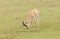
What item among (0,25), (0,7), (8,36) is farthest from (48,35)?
(0,7)

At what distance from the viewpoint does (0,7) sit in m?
27.8

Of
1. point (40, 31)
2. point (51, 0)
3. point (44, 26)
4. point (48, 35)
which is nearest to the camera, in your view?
point (48, 35)

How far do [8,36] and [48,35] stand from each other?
211 centimetres

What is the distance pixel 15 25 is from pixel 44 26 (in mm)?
1886

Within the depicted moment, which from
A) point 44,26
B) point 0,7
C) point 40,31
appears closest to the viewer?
point 40,31

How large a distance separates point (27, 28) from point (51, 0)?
16732mm

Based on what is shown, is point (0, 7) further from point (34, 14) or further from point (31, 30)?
point (31, 30)

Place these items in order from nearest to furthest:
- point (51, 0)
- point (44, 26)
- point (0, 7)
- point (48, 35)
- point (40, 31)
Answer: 1. point (48, 35)
2. point (40, 31)
3. point (44, 26)
4. point (0, 7)
5. point (51, 0)

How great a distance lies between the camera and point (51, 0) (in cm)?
3247

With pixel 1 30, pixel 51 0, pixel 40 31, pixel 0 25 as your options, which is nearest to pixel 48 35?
pixel 40 31

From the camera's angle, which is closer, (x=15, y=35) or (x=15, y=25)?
(x=15, y=35)

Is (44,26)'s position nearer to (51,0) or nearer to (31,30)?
(31,30)

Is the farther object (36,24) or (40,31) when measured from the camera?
(36,24)

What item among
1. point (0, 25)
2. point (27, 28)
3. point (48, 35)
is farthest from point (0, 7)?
point (48, 35)
